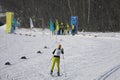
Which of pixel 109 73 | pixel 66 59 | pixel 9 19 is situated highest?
pixel 9 19

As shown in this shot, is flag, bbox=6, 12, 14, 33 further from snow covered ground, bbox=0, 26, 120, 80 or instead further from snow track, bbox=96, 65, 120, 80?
snow track, bbox=96, 65, 120, 80

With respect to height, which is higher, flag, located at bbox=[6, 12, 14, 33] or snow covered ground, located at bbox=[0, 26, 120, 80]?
flag, located at bbox=[6, 12, 14, 33]

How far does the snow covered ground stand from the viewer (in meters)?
22.8

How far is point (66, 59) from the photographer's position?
95.0 feet

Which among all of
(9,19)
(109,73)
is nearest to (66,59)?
(109,73)

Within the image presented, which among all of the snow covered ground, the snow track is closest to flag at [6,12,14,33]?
the snow covered ground

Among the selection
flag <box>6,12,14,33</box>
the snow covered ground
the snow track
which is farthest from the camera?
flag <box>6,12,14,33</box>

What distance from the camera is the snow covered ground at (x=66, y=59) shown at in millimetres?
22766

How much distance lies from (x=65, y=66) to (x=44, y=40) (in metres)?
17.3

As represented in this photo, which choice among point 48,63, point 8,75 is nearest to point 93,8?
point 48,63

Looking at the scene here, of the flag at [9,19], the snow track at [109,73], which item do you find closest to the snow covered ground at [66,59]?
the snow track at [109,73]

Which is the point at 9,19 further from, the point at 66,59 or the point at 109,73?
the point at 109,73

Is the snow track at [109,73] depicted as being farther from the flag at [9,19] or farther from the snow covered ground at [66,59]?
the flag at [9,19]

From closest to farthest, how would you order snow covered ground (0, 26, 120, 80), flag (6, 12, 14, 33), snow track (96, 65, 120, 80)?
snow track (96, 65, 120, 80)
snow covered ground (0, 26, 120, 80)
flag (6, 12, 14, 33)
